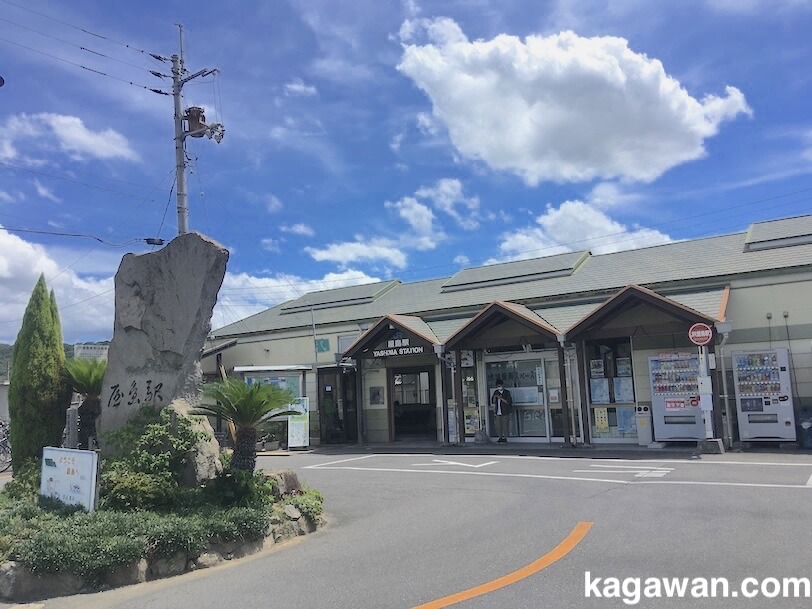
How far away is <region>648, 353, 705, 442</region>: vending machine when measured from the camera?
53.1 feet

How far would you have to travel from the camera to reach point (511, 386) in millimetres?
19719

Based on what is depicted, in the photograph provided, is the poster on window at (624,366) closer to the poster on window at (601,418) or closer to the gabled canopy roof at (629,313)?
the poster on window at (601,418)

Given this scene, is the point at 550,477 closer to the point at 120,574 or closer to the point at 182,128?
the point at 120,574

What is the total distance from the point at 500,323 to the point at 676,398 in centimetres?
531

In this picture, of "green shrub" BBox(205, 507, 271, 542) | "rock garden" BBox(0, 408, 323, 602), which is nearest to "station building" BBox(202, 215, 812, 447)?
"rock garden" BBox(0, 408, 323, 602)

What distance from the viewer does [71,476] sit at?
7688mm

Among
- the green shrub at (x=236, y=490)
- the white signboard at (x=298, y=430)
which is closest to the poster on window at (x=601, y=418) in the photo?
the white signboard at (x=298, y=430)

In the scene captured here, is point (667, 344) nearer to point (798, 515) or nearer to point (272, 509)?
point (798, 515)

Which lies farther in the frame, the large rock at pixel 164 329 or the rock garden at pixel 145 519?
the large rock at pixel 164 329

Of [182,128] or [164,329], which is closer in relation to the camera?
[164,329]

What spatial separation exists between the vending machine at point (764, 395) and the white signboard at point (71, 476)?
14.5 metres

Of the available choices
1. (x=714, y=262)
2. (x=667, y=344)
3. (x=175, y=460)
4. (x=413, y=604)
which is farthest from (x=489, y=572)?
(x=714, y=262)

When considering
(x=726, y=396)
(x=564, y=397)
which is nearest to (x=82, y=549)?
(x=564, y=397)

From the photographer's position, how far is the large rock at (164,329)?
8.87m
